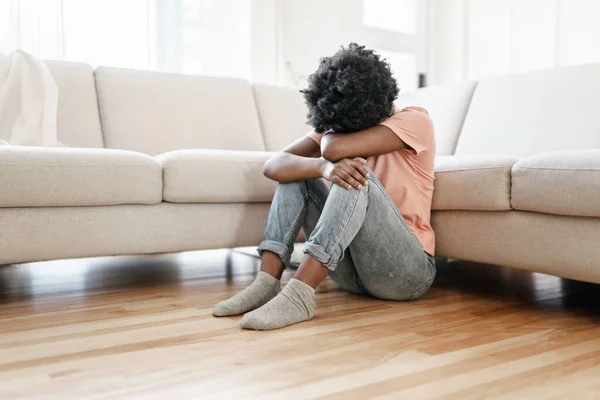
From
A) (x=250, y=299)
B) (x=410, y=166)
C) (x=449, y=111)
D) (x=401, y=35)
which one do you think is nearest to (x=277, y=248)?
(x=250, y=299)

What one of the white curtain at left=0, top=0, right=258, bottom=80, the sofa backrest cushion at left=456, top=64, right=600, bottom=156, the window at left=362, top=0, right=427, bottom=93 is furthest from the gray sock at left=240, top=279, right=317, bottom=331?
the window at left=362, top=0, right=427, bottom=93

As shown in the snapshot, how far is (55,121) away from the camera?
2.17 m

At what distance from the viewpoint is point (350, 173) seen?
4.68 feet

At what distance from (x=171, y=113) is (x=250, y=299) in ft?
4.09

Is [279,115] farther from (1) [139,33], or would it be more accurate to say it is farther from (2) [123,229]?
(2) [123,229]

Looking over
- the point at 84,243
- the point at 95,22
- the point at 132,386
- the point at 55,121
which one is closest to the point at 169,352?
the point at 132,386

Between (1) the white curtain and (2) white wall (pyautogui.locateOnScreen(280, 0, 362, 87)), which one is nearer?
(1) the white curtain

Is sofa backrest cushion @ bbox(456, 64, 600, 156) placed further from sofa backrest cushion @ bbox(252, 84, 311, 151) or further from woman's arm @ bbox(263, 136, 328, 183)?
woman's arm @ bbox(263, 136, 328, 183)

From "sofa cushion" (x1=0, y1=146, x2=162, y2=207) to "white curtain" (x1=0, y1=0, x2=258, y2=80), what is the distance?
1.49 metres

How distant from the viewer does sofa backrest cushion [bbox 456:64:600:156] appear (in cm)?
208

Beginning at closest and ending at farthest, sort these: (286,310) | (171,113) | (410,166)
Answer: (286,310) < (410,166) < (171,113)

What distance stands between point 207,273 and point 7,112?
93cm

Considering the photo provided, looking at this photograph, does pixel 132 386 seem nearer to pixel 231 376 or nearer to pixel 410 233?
pixel 231 376

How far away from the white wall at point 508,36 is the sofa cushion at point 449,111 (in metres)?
1.68
